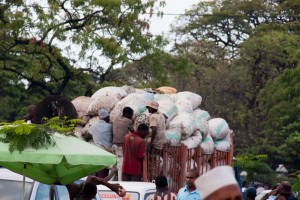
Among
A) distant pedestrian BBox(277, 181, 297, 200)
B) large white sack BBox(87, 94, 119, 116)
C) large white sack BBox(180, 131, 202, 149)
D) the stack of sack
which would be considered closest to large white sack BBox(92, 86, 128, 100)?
the stack of sack

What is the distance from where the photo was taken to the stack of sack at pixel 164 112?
54.0 feet

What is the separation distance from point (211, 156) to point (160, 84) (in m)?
12.3

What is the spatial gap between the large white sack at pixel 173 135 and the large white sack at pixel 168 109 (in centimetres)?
29

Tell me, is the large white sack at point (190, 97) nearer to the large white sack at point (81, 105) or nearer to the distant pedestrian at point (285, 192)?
the large white sack at point (81, 105)

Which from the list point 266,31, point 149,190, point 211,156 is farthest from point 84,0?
point 266,31

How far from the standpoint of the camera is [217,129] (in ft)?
61.0

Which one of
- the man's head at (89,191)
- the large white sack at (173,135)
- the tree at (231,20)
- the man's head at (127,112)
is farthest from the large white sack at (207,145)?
the tree at (231,20)

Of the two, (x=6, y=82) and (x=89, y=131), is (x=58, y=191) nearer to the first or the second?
(x=89, y=131)

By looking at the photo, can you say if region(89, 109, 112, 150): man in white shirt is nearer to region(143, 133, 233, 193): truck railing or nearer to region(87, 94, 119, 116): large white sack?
region(87, 94, 119, 116): large white sack

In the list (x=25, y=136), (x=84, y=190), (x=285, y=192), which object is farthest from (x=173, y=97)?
(x=25, y=136)

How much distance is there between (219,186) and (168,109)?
40.8ft

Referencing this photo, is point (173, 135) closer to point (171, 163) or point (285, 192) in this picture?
point (171, 163)

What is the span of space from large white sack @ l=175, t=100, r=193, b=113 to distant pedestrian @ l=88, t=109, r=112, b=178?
184 centimetres

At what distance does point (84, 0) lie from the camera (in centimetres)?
2819
